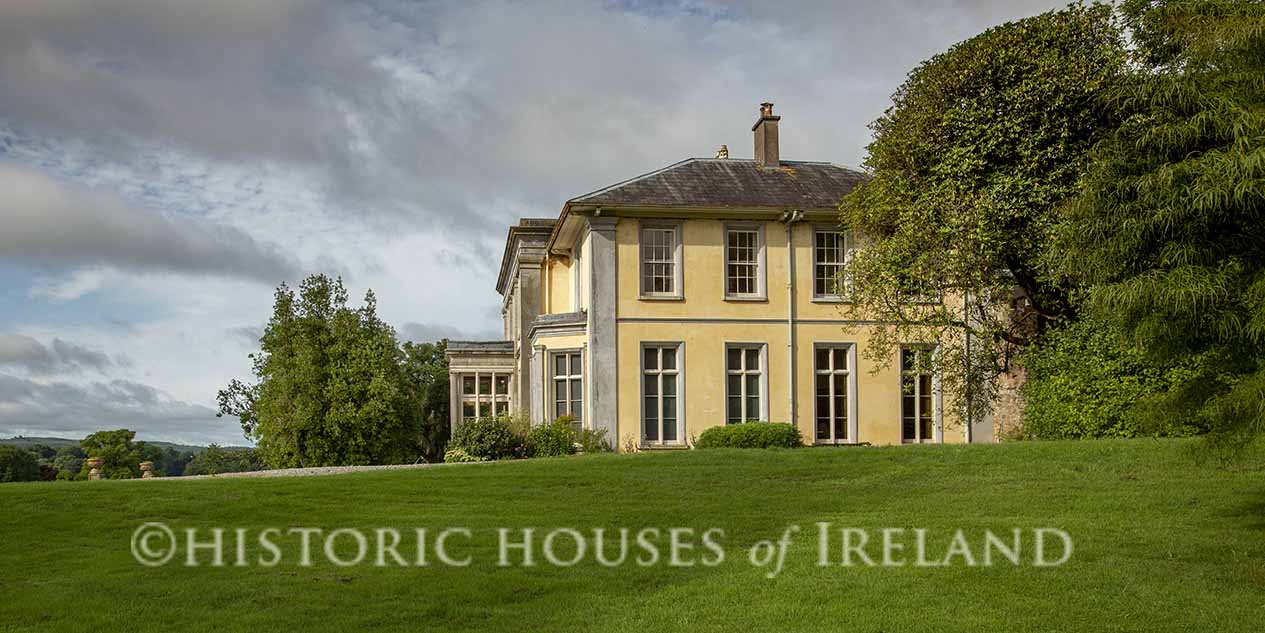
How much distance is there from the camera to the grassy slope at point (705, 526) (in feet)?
30.5

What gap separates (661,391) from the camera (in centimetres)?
2562

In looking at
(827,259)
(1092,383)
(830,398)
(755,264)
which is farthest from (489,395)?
(1092,383)

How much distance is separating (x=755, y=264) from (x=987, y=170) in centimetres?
667

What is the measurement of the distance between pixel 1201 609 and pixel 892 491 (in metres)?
5.98

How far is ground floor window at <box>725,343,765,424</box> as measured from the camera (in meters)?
25.9

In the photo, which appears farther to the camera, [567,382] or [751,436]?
[567,382]

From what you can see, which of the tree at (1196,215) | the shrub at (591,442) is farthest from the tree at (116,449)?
the tree at (1196,215)

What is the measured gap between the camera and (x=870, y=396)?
26375 mm

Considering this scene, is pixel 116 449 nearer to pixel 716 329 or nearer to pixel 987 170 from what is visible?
pixel 716 329

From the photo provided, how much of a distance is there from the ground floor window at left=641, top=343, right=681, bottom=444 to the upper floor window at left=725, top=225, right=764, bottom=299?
83.3 inches

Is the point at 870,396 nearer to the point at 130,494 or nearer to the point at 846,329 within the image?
the point at 846,329

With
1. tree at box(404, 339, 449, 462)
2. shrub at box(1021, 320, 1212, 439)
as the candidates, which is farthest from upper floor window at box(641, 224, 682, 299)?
tree at box(404, 339, 449, 462)

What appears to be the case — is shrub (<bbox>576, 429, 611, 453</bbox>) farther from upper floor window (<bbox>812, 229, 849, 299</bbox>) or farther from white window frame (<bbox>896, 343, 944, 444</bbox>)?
white window frame (<bbox>896, 343, 944, 444</bbox>)

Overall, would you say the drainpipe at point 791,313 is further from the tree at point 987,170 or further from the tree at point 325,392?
the tree at point 325,392
